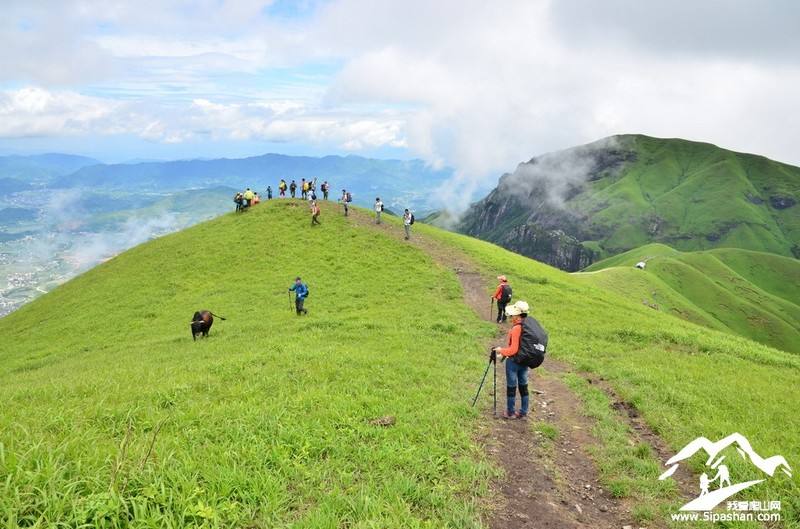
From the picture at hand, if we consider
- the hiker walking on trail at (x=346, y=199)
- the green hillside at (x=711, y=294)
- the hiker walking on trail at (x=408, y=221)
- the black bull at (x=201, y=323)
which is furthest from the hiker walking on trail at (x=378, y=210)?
the green hillside at (x=711, y=294)

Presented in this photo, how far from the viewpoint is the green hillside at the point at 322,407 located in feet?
22.8

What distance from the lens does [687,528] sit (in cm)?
829

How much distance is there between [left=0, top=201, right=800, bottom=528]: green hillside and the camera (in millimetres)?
6938

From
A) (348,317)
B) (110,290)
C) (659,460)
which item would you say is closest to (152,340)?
(348,317)

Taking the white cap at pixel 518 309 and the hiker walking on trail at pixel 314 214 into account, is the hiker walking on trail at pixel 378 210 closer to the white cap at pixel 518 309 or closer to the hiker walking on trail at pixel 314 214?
the hiker walking on trail at pixel 314 214

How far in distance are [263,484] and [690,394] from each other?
1456cm

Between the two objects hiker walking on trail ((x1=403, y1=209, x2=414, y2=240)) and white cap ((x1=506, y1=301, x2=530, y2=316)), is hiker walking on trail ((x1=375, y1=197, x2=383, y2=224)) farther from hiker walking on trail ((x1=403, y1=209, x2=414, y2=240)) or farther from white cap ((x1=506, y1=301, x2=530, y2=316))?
white cap ((x1=506, y1=301, x2=530, y2=316))

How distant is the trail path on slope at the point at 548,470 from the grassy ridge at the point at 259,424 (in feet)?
2.30

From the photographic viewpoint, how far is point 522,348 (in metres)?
12.0

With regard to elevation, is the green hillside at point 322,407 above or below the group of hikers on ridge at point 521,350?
below

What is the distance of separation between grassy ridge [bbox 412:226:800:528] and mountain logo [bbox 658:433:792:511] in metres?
0.22

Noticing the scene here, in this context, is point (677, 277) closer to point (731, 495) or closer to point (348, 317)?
point (348, 317)

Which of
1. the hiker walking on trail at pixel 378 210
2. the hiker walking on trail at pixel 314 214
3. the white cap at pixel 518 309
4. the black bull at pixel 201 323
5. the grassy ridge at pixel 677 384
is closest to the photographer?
the grassy ridge at pixel 677 384

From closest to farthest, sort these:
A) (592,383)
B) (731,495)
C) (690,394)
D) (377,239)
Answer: (731,495) < (690,394) < (592,383) < (377,239)
